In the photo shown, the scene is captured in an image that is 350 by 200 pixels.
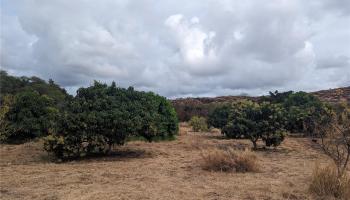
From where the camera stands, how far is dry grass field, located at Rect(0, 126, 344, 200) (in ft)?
26.5

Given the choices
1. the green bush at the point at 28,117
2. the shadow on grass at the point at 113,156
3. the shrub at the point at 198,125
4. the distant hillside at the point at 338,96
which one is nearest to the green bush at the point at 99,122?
the shadow on grass at the point at 113,156

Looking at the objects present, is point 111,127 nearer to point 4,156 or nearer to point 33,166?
point 33,166

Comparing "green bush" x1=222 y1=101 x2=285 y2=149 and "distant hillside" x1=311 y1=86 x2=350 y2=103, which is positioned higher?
"distant hillside" x1=311 y1=86 x2=350 y2=103

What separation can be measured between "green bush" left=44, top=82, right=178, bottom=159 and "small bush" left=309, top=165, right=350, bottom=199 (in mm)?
6393

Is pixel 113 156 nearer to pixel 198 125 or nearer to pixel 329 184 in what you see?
pixel 329 184

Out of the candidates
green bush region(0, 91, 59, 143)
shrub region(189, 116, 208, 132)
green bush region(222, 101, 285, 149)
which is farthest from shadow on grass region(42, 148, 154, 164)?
shrub region(189, 116, 208, 132)

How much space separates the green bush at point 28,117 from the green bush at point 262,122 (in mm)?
7720

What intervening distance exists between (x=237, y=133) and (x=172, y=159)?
674 cm

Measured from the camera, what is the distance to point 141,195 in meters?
7.89

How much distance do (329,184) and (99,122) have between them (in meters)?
7.15

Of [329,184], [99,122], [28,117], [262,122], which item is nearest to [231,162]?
[329,184]

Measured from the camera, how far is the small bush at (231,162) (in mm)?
10703

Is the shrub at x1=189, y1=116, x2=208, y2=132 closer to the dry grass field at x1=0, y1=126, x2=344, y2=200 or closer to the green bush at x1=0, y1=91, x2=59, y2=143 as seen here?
the green bush at x1=0, y1=91, x2=59, y2=143

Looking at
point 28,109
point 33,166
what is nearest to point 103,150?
point 33,166
